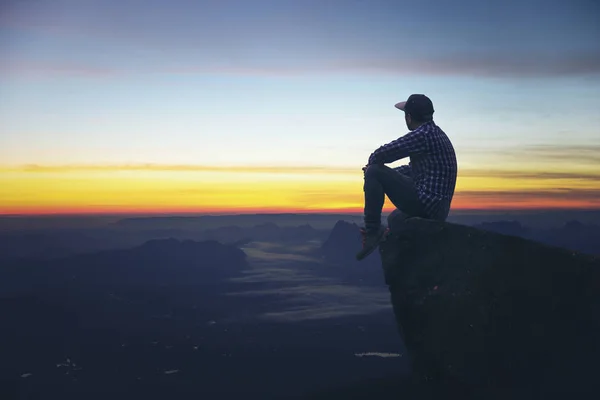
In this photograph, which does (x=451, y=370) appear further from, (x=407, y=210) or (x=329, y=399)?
(x=329, y=399)

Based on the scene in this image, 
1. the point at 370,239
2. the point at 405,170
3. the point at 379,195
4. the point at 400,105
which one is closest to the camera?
the point at 379,195

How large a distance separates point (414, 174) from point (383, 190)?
2.28 ft

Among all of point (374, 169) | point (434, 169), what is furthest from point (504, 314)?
point (374, 169)

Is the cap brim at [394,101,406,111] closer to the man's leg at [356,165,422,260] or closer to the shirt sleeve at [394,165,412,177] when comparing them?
the shirt sleeve at [394,165,412,177]

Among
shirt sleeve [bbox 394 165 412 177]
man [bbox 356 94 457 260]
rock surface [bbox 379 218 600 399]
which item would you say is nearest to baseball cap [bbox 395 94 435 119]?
man [bbox 356 94 457 260]

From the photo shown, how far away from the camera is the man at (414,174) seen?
7.16 meters

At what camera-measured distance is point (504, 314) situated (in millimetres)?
6996

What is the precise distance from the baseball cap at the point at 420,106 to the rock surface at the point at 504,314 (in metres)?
1.83

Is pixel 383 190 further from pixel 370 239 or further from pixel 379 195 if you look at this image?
pixel 370 239

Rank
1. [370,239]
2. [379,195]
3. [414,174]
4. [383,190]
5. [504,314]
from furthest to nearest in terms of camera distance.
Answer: [414,174] → [370,239] → [383,190] → [379,195] → [504,314]

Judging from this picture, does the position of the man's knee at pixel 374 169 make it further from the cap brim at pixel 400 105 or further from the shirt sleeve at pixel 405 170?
the cap brim at pixel 400 105

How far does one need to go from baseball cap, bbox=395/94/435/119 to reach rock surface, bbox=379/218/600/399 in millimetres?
1830

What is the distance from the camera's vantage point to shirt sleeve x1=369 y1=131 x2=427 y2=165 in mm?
7086

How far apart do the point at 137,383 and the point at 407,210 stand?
20838 centimetres
